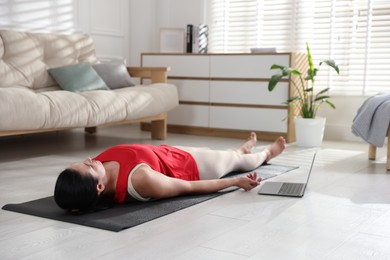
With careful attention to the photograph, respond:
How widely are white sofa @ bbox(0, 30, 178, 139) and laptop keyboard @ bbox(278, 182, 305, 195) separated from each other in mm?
1468

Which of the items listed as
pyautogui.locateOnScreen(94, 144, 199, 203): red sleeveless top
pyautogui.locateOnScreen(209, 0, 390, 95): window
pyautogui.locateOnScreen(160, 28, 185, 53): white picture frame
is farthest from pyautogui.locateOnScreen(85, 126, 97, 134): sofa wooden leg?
pyautogui.locateOnScreen(94, 144, 199, 203): red sleeveless top

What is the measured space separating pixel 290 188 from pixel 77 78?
6.85 ft

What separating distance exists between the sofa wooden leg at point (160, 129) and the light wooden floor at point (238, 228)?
4.96ft

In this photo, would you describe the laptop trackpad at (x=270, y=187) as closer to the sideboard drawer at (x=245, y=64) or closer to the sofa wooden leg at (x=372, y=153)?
the sofa wooden leg at (x=372, y=153)

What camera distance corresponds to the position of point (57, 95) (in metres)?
3.44

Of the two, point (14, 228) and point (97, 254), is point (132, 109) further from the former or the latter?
point (97, 254)

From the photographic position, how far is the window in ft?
15.0

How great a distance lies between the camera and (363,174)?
3.16 meters

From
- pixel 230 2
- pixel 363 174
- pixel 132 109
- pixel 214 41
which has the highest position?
pixel 230 2

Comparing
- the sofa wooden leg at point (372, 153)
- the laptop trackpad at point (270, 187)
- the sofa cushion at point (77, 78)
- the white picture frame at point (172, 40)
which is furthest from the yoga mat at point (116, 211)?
the white picture frame at point (172, 40)

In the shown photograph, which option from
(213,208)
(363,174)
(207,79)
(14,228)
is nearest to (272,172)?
(363,174)

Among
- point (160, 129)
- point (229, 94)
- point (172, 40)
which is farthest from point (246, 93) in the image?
point (172, 40)

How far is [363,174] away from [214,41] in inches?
104

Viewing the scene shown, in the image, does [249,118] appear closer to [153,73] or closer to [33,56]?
[153,73]
